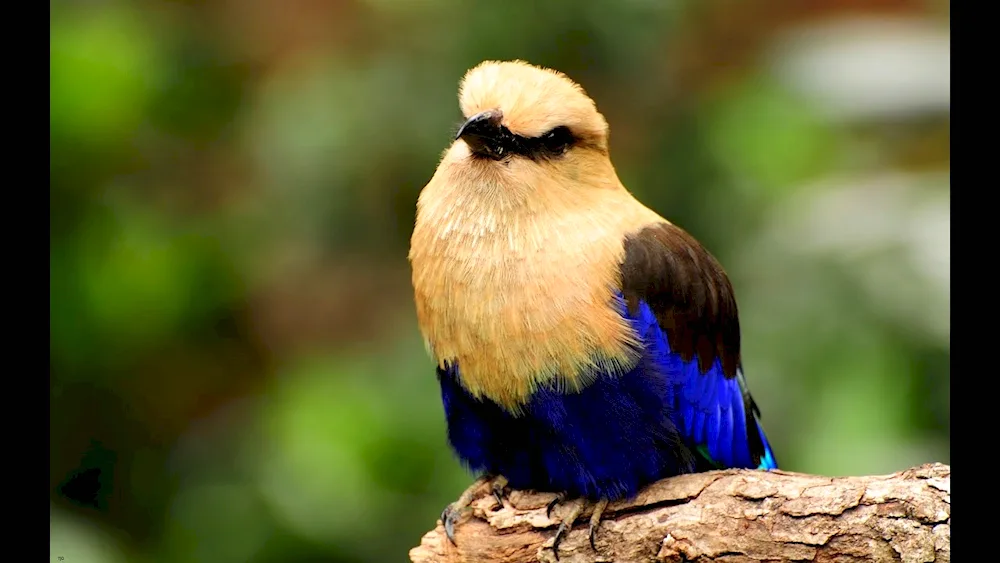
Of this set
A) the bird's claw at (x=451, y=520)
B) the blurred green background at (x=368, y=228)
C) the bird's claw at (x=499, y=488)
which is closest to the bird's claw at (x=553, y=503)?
the bird's claw at (x=499, y=488)

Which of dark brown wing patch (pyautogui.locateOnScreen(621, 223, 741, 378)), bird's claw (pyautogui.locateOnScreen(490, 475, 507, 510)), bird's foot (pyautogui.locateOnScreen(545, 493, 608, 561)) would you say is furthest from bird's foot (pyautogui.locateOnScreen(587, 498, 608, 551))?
dark brown wing patch (pyautogui.locateOnScreen(621, 223, 741, 378))

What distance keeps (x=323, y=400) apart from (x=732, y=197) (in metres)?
1.70

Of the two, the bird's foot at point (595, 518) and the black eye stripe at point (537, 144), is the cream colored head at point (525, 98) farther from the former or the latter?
the bird's foot at point (595, 518)

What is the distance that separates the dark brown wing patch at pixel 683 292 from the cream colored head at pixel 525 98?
0.36m

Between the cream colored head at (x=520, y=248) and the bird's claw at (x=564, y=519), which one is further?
the bird's claw at (x=564, y=519)

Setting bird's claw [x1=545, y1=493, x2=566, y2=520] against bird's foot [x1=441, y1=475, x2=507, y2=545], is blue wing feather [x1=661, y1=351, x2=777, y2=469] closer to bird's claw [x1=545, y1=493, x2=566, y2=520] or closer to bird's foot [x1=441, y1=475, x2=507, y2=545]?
bird's claw [x1=545, y1=493, x2=566, y2=520]

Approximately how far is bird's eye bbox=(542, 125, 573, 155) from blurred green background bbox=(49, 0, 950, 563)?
3.68ft

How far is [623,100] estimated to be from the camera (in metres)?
4.15

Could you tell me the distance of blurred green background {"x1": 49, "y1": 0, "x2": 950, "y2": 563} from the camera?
370 cm

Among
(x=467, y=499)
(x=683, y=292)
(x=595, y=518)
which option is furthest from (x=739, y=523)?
(x=467, y=499)

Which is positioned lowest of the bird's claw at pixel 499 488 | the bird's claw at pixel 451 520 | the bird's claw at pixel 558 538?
the bird's claw at pixel 558 538

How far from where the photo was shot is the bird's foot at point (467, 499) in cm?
286

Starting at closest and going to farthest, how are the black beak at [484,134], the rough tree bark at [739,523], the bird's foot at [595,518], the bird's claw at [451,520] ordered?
the rough tree bark at [739,523] < the black beak at [484,134] < the bird's foot at [595,518] < the bird's claw at [451,520]
